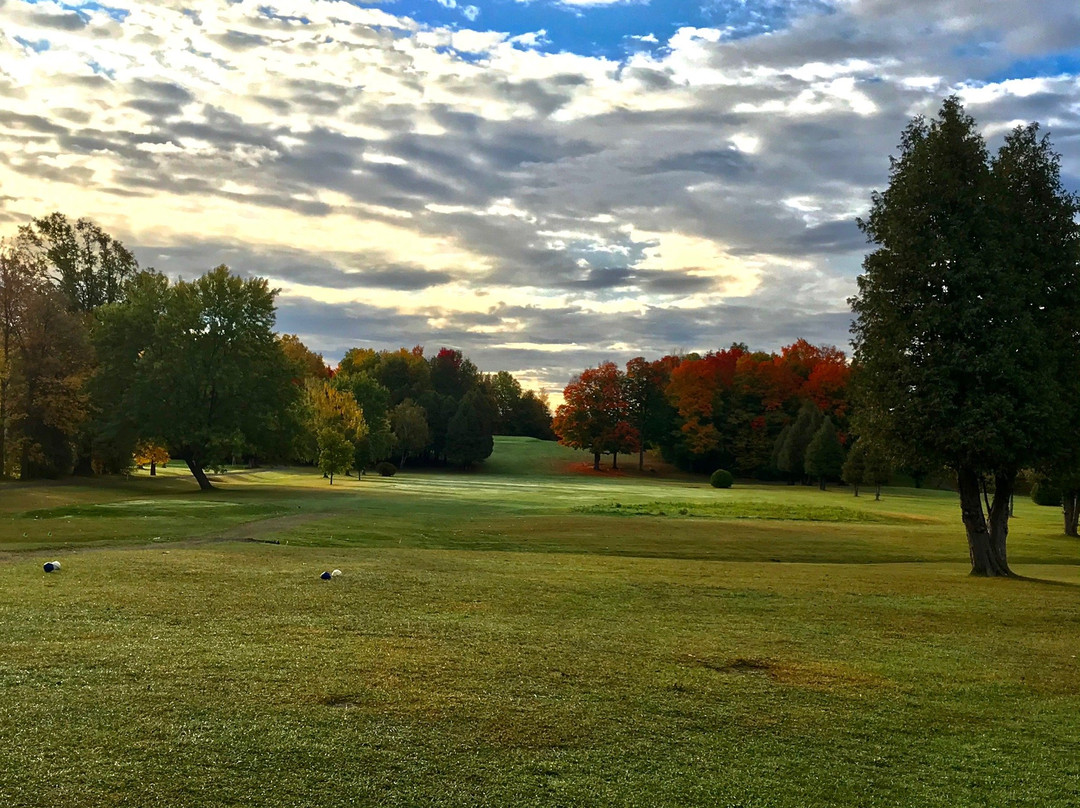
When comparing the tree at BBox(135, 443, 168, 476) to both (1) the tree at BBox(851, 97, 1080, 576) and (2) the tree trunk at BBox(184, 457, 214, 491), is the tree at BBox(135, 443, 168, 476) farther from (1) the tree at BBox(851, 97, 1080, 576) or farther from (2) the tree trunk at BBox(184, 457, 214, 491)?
(1) the tree at BBox(851, 97, 1080, 576)

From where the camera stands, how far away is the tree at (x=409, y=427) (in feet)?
352

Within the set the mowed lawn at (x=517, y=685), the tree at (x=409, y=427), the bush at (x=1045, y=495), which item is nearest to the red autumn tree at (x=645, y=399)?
the tree at (x=409, y=427)

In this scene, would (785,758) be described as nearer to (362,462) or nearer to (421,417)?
(362,462)

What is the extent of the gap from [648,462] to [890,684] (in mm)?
111086

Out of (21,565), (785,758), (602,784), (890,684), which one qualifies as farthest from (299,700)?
(21,565)

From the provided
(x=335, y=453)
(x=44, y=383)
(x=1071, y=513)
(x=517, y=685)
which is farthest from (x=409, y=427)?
(x=517, y=685)

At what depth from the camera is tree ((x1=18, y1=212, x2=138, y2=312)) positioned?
67.0 m

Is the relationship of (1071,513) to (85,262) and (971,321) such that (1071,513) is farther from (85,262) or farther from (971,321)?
(85,262)

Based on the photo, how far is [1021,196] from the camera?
2427 cm

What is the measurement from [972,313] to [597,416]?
88.3 meters

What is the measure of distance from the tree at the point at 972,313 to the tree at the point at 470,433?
88.5 m

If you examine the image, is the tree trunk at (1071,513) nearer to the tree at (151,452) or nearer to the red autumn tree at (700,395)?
the tree at (151,452)

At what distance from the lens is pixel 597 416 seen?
110625 millimetres

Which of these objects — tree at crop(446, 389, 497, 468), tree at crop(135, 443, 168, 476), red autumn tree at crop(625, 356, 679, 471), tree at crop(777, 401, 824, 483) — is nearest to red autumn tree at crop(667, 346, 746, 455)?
red autumn tree at crop(625, 356, 679, 471)
